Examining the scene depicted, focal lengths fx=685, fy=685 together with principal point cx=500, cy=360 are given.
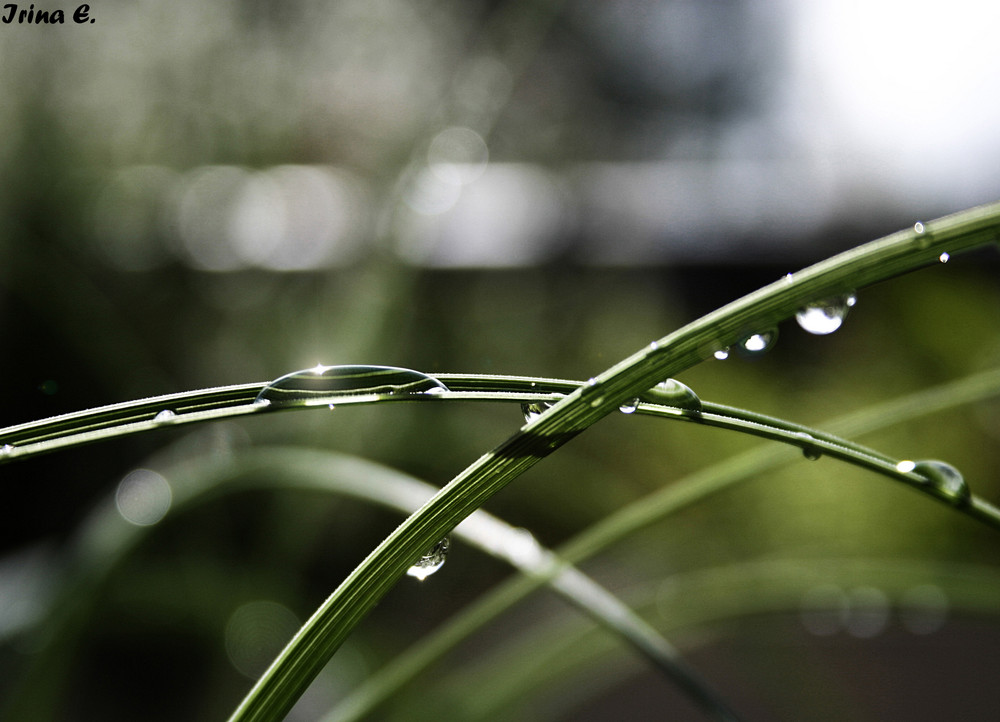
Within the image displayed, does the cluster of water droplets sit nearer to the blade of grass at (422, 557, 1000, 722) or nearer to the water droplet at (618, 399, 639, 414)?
the water droplet at (618, 399, 639, 414)

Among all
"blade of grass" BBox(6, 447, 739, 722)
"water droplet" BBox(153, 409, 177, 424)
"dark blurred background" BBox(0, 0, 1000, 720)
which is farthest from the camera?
"dark blurred background" BBox(0, 0, 1000, 720)

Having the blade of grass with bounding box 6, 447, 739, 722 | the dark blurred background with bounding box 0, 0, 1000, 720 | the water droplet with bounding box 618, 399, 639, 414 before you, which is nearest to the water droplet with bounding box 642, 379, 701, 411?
the water droplet with bounding box 618, 399, 639, 414

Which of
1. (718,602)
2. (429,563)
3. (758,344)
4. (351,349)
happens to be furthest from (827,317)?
(351,349)

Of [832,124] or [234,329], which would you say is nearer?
[234,329]

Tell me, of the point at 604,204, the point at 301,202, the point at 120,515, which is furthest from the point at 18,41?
the point at 604,204

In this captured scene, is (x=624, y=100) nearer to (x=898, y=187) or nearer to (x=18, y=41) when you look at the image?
(x=898, y=187)

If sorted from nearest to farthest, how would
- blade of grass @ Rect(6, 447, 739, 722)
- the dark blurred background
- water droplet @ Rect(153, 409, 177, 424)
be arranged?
water droplet @ Rect(153, 409, 177, 424)
blade of grass @ Rect(6, 447, 739, 722)
the dark blurred background

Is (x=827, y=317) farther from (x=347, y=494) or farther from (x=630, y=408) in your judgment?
(x=347, y=494)

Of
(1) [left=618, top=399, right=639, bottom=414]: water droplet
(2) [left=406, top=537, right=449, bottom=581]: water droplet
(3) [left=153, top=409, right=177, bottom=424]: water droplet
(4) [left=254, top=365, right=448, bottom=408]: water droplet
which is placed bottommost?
(3) [left=153, top=409, right=177, bottom=424]: water droplet
